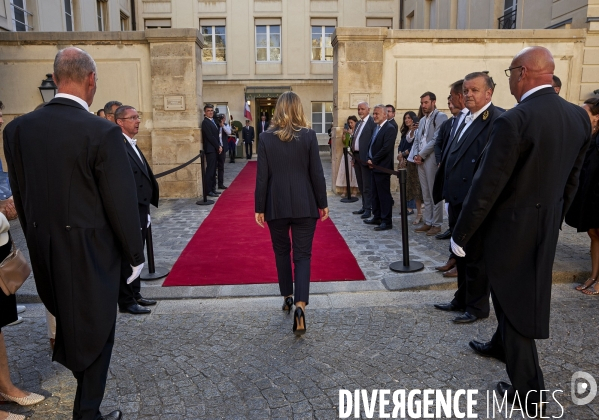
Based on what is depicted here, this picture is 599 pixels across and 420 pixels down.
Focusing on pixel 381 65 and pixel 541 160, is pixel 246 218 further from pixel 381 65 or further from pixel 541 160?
pixel 541 160

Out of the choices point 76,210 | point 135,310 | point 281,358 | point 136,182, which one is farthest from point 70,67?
point 135,310

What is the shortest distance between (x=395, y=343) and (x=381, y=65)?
840 centimetres

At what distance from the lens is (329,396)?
3135mm

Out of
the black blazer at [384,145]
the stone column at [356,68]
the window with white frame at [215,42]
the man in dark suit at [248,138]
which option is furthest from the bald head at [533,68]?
the window with white frame at [215,42]

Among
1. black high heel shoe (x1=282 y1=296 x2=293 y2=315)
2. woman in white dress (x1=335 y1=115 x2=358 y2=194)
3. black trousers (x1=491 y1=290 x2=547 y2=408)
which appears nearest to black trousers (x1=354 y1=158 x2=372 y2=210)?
woman in white dress (x1=335 y1=115 x2=358 y2=194)

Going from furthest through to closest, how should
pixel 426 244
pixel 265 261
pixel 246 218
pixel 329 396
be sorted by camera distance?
pixel 246 218, pixel 426 244, pixel 265 261, pixel 329 396

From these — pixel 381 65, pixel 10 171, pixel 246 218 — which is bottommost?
pixel 246 218

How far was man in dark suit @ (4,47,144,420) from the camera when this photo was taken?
2.51 metres

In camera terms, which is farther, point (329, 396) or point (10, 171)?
point (329, 396)

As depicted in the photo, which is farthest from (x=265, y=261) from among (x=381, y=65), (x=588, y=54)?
(x=588, y=54)

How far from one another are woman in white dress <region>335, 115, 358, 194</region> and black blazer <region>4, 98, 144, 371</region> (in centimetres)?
813

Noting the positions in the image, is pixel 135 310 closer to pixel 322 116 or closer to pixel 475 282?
pixel 475 282

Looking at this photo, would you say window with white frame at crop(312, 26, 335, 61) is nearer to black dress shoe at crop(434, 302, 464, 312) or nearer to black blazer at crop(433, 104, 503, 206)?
black blazer at crop(433, 104, 503, 206)

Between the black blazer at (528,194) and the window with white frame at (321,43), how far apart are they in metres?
26.0
